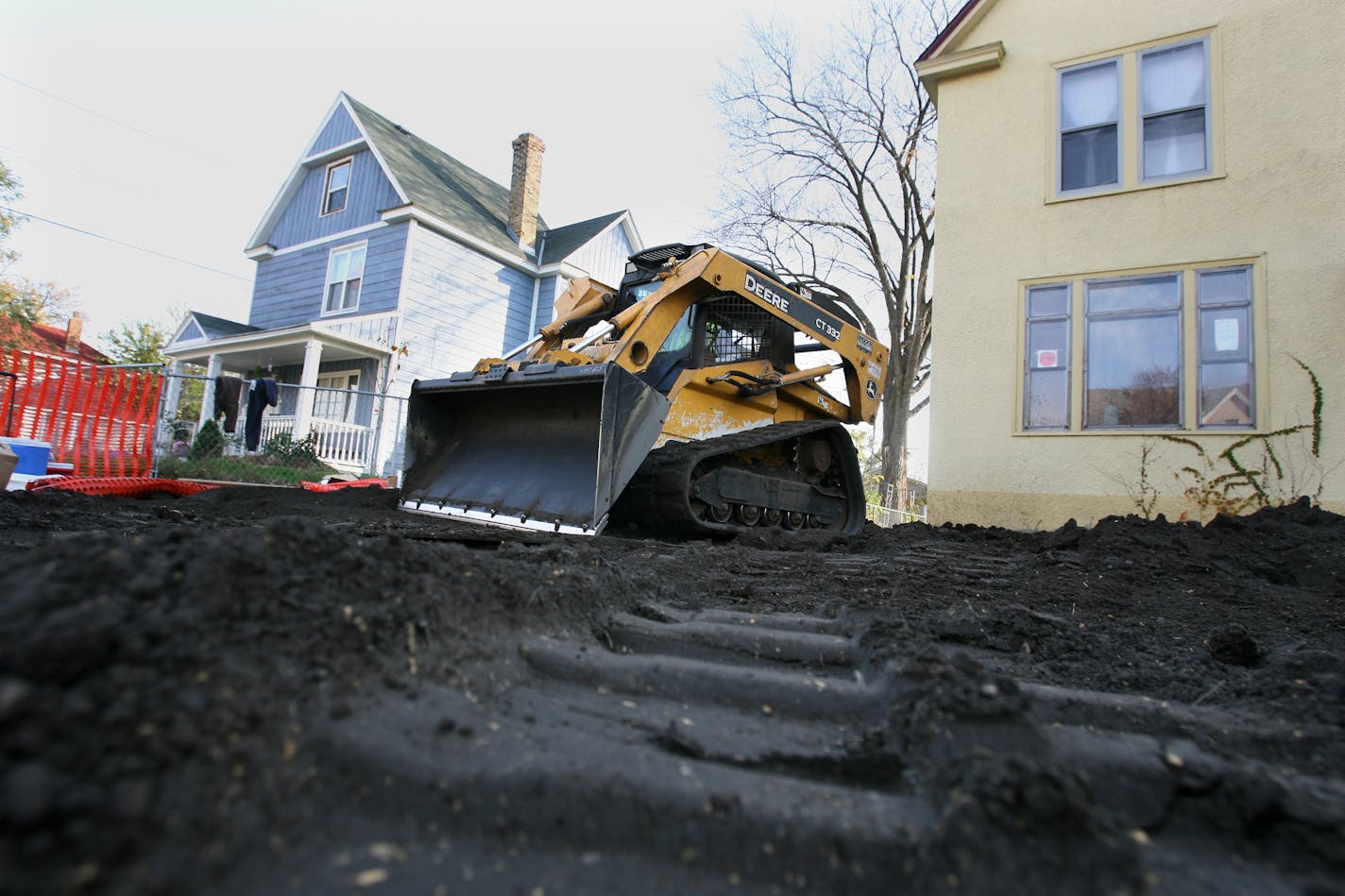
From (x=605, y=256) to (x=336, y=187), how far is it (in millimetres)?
6757

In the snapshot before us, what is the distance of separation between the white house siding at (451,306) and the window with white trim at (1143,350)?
1175 centimetres

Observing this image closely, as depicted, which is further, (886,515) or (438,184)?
(438,184)

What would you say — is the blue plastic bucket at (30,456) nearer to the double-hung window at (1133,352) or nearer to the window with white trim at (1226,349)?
the double-hung window at (1133,352)

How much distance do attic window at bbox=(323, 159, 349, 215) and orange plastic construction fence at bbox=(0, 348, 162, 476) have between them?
10199mm

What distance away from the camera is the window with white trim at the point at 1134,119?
760 cm

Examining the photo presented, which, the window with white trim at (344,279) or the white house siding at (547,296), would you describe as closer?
the window with white trim at (344,279)

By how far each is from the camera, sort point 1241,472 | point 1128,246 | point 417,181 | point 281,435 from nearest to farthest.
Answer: point 1241,472 < point 1128,246 < point 281,435 < point 417,181

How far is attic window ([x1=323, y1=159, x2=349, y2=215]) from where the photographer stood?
1730 cm

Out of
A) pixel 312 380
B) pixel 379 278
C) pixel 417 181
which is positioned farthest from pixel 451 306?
pixel 312 380

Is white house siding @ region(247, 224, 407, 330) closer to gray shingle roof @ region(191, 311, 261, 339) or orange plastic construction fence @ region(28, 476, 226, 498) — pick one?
gray shingle roof @ region(191, 311, 261, 339)

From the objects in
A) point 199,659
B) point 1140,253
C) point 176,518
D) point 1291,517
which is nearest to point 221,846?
point 199,659

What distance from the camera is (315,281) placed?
17250 mm

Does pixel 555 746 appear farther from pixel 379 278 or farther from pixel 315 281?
pixel 315 281

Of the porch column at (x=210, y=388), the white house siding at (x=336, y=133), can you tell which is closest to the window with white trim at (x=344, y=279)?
the porch column at (x=210, y=388)
